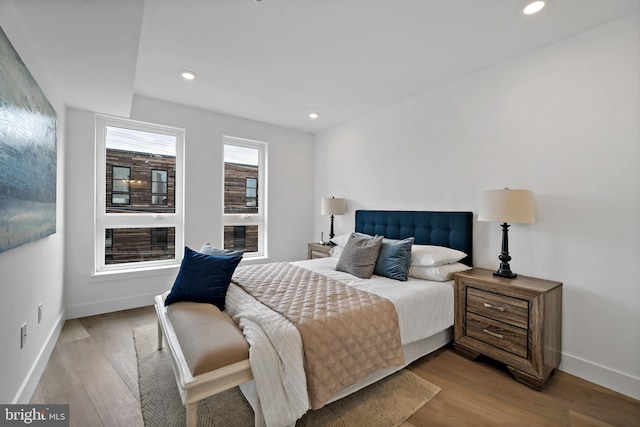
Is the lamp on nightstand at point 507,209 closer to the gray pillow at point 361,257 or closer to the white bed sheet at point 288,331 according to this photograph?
the white bed sheet at point 288,331

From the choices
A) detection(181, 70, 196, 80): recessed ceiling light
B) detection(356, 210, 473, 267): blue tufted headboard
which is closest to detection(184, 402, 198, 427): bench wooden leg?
detection(356, 210, 473, 267): blue tufted headboard

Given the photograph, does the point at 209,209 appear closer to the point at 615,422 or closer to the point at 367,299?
the point at 367,299

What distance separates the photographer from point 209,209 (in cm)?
379

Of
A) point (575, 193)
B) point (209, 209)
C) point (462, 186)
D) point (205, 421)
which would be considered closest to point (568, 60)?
point (575, 193)

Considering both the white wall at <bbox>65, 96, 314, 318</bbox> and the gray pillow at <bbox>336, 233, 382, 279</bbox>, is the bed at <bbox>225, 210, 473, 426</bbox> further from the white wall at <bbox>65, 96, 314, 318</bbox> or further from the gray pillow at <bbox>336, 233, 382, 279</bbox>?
the white wall at <bbox>65, 96, 314, 318</bbox>

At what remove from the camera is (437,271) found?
2.47m

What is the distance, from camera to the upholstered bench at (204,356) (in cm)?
128

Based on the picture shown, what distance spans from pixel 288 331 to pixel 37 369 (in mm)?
1863

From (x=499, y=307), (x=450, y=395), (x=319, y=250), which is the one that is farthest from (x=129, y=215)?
(x=499, y=307)

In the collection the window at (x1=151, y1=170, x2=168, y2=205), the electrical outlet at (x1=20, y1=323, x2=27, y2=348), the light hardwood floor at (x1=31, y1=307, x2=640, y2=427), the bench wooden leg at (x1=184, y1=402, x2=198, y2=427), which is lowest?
the light hardwood floor at (x1=31, y1=307, x2=640, y2=427)

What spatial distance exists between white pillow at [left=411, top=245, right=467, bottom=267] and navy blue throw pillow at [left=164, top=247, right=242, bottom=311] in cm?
165

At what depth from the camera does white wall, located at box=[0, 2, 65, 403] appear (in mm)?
1422

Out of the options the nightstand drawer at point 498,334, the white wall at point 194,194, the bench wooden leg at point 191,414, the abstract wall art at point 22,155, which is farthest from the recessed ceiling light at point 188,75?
the nightstand drawer at point 498,334

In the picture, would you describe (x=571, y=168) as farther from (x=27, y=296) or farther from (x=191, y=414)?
(x=27, y=296)
